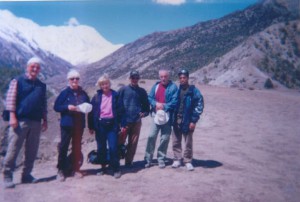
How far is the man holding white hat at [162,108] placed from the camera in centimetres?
Answer: 652

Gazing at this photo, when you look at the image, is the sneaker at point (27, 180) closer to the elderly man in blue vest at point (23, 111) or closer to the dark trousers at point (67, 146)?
the elderly man in blue vest at point (23, 111)

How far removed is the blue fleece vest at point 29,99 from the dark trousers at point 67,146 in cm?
52

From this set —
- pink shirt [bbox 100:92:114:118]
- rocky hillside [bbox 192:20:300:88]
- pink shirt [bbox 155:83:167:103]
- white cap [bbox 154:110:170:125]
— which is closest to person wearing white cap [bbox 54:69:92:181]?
pink shirt [bbox 100:92:114:118]

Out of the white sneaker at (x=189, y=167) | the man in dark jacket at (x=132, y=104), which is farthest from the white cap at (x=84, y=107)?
the white sneaker at (x=189, y=167)

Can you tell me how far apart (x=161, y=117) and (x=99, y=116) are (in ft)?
3.66

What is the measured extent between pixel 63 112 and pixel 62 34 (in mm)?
145920

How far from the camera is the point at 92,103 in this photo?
618 centimetres

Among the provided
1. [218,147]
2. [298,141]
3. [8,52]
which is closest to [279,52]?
[298,141]

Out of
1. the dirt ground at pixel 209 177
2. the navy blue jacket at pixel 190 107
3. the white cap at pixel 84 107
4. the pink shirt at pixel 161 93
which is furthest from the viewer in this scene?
the pink shirt at pixel 161 93

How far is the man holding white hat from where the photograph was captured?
21.4 ft

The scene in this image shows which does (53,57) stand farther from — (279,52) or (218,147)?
(218,147)

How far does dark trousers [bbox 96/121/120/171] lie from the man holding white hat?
80cm

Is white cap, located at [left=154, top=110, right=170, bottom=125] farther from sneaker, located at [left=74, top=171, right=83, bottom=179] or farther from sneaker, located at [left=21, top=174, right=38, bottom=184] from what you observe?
sneaker, located at [left=21, top=174, right=38, bottom=184]

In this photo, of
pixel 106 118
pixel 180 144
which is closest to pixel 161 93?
pixel 180 144
